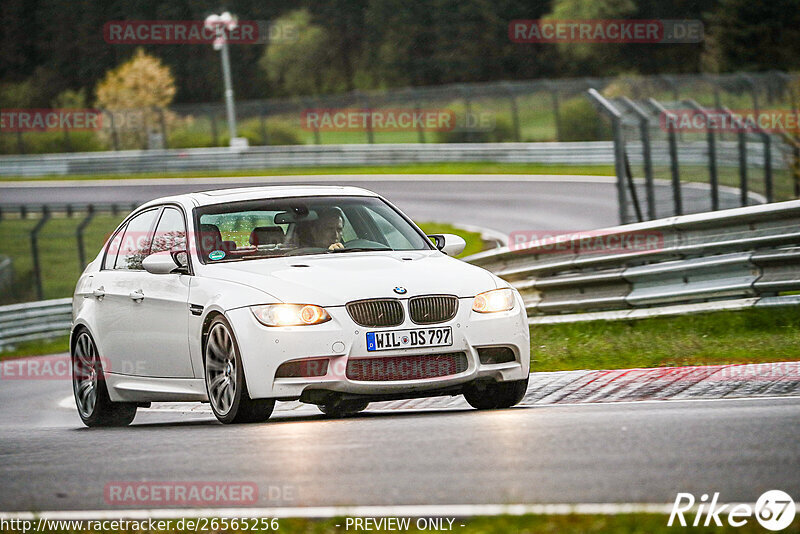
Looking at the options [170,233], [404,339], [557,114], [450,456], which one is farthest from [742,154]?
[557,114]

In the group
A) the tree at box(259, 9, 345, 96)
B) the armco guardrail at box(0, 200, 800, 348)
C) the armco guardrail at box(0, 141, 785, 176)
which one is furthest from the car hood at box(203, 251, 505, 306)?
the tree at box(259, 9, 345, 96)

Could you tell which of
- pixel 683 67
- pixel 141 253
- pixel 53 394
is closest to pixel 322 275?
pixel 141 253

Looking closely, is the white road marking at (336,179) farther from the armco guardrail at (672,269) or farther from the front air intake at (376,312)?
the front air intake at (376,312)

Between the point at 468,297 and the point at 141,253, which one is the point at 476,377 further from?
the point at 141,253

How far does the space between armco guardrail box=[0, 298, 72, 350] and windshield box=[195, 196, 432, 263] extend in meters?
17.6

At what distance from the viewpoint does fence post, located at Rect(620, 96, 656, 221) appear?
17.5 meters

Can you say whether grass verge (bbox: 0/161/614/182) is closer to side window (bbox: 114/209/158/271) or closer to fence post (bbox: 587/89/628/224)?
fence post (bbox: 587/89/628/224)

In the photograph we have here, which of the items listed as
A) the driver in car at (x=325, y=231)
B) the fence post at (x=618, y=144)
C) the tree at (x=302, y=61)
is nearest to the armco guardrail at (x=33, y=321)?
the fence post at (x=618, y=144)

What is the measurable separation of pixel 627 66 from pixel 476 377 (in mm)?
76523

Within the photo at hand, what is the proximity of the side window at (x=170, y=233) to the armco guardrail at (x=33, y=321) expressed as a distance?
16979 mm

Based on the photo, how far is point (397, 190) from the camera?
41.7m

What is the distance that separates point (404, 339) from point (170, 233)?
93.1 inches

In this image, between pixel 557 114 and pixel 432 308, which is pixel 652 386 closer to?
pixel 432 308

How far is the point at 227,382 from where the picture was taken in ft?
27.7
